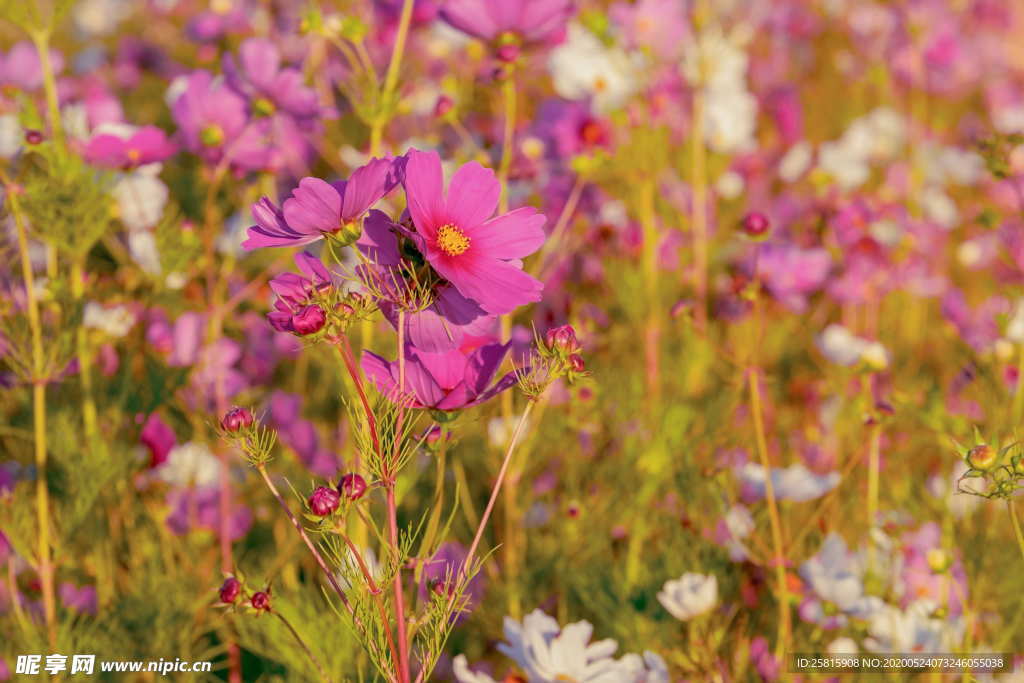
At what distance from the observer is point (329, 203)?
670 millimetres

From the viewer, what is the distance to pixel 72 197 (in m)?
1.09


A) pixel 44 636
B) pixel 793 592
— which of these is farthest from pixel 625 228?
pixel 44 636

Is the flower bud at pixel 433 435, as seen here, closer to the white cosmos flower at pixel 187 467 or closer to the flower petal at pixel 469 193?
the flower petal at pixel 469 193

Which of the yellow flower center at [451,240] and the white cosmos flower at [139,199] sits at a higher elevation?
the yellow flower center at [451,240]

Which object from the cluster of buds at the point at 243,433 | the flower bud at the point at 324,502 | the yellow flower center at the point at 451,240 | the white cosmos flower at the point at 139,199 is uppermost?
the yellow flower center at the point at 451,240

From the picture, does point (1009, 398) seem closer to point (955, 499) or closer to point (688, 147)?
point (955, 499)

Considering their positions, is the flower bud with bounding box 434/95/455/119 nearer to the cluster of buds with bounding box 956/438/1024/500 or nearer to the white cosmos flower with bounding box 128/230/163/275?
the white cosmos flower with bounding box 128/230/163/275

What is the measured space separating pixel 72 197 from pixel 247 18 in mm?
865

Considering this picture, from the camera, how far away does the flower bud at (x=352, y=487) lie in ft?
2.21

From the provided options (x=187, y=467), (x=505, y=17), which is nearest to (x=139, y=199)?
(x=187, y=467)

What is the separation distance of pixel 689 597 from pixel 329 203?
604 millimetres

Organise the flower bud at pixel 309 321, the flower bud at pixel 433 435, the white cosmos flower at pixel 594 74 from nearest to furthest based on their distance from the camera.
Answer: the flower bud at pixel 309 321 < the flower bud at pixel 433 435 < the white cosmos flower at pixel 594 74

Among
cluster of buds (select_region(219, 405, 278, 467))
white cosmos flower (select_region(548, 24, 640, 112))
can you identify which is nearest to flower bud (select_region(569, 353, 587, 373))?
cluster of buds (select_region(219, 405, 278, 467))

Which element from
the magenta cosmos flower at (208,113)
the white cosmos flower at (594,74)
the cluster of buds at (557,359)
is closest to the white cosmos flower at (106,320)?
the magenta cosmos flower at (208,113)
